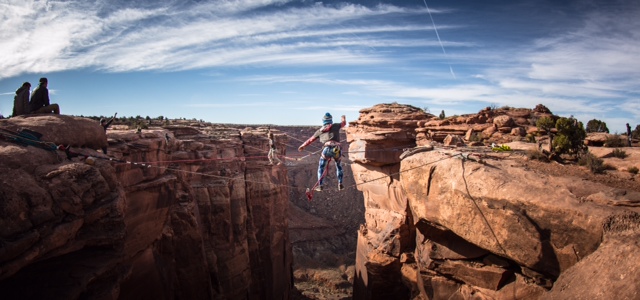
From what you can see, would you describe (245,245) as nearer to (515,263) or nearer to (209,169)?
(209,169)

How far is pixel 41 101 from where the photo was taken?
1228cm

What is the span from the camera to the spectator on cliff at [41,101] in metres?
12.1

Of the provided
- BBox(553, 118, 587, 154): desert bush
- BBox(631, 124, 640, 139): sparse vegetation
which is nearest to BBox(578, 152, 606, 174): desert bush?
BBox(553, 118, 587, 154): desert bush

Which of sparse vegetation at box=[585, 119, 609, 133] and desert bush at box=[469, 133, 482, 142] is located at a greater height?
sparse vegetation at box=[585, 119, 609, 133]

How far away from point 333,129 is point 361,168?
Result: 10436 millimetres

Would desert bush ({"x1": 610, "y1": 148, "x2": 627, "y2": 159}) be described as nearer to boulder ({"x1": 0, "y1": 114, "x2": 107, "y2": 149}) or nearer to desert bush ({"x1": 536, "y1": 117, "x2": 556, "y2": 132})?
desert bush ({"x1": 536, "y1": 117, "x2": 556, "y2": 132})

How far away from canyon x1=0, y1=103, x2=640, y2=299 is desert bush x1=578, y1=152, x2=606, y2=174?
0.39 meters

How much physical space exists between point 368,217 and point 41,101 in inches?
714

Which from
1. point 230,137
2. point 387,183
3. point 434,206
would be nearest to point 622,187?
point 434,206

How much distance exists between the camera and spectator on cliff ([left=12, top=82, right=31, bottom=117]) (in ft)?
39.0

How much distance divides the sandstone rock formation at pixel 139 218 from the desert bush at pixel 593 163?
13207mm

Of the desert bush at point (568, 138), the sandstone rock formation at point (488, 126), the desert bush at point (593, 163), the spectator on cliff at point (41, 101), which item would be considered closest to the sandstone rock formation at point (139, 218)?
the spectator on cliff at point (41, 101)

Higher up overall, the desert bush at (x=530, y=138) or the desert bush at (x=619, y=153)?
the desert bush at (x=530, y=138)

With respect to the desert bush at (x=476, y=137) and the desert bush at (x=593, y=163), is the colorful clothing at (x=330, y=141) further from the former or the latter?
the desert bush at (x=593, y=163)
